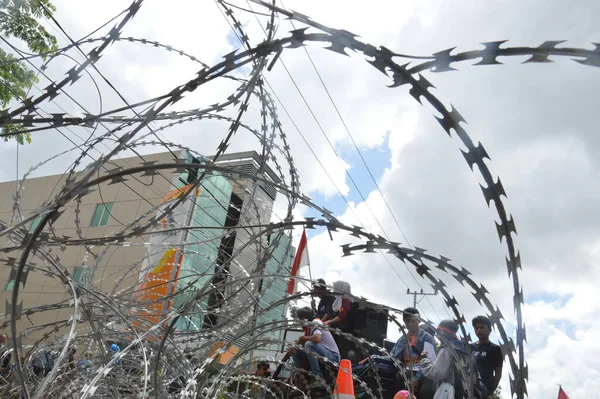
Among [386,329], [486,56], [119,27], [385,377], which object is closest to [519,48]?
[486,56]

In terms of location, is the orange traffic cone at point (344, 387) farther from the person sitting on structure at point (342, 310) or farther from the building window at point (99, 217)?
the building window at point (99, 217)

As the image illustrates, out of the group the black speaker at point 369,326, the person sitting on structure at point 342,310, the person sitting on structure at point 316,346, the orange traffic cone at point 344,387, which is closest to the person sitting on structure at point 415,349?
the orange traffic cone at point 344,387

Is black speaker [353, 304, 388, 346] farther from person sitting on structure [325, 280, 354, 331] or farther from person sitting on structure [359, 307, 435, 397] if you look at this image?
person sitting on structure [359, 307, 435, 397]

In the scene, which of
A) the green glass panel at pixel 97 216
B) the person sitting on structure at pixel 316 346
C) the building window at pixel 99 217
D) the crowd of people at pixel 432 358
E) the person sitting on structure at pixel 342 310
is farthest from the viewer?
the green glass panel at pixel 97 216

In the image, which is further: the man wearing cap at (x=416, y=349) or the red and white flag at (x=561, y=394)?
the red and white flag at (x=561, y=394)

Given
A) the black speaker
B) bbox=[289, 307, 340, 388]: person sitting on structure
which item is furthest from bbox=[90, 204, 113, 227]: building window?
bbox=[289, 307, 340, 388]: person sitting on structure

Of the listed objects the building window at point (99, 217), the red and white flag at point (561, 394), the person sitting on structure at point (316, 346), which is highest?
the building window at point (99, 217)

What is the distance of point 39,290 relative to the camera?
72.5 feet

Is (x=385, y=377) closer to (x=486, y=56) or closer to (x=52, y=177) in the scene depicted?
(x=486, y=56)

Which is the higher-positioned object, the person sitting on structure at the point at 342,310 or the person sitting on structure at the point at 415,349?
the person sitting on structure at the point at 342,310

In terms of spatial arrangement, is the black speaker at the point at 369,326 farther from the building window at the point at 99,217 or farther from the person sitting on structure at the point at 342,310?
the building window at the point at 99,217

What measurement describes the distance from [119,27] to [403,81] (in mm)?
1520

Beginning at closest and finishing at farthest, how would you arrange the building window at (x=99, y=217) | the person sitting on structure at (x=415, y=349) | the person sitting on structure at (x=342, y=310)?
1. the person sitting on structure at (x=415, y=349)
2. the person sitting on structure at (x=342, y=310)
3. the building window at (x=99, y=217)

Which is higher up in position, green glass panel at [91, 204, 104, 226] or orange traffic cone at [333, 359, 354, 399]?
green glass panel at [91, 204, 104, 226]
